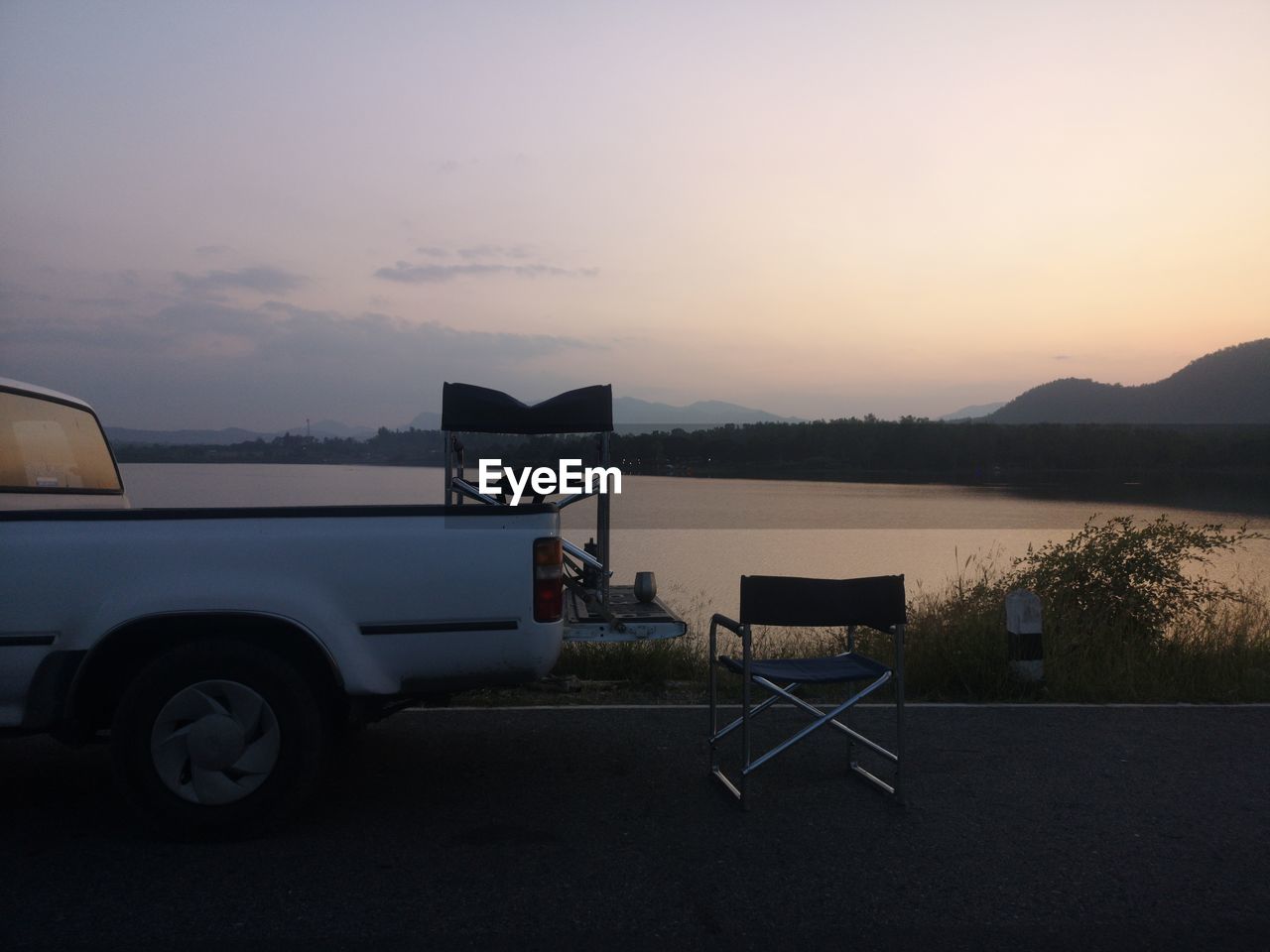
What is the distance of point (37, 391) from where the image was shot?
520cm

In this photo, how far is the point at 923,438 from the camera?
3475 centimetres

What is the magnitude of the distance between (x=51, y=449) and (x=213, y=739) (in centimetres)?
216

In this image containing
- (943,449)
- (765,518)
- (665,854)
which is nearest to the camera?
(665,854)

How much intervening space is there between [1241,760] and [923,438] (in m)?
30.3

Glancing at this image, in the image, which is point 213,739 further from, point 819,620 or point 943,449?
point 943,449

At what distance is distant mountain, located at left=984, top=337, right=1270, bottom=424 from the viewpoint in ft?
149

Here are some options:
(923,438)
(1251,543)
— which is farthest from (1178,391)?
(1251,543)

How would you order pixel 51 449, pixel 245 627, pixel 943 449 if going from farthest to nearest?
pixel 943 449
pixel 51 449
pixel 245 627

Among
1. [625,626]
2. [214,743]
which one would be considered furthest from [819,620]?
[214,743]

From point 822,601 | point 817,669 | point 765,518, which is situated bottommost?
point 765,518

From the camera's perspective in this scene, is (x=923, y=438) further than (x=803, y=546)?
Yes

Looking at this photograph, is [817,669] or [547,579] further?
[817,669]

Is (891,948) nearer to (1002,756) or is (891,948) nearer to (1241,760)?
(1002,756)

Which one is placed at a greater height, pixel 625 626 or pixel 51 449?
pixel 51 449
